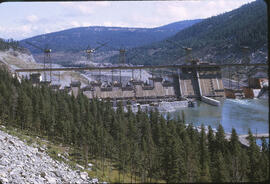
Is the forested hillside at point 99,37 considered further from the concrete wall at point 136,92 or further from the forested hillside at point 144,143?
the forested hillside at point 144,143

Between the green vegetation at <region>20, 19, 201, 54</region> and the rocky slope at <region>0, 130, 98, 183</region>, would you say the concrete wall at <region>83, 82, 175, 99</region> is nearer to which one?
the rocky slope at <region>0, 130, 98, 183</region>

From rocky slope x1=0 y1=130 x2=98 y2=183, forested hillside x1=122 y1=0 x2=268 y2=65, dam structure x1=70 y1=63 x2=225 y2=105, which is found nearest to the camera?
rocky slope x1=0 y1=130 x2=98 y2=183

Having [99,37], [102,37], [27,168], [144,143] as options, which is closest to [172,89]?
[144,143]

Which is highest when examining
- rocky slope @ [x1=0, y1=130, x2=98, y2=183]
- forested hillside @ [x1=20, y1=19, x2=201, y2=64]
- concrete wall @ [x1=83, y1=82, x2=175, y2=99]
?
forested hillside @ [x1=20, y1=19, x2=201, y2=64]

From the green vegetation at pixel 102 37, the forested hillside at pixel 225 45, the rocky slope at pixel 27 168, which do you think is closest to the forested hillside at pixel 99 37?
the green vegetation at pixel 102 37

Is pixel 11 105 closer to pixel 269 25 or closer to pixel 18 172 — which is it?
pixel 18 172

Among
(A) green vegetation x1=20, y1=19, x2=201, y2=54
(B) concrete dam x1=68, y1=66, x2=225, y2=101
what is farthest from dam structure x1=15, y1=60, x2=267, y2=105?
(A) green vegetation x1=20, y1=19, x2=201, y2=54
